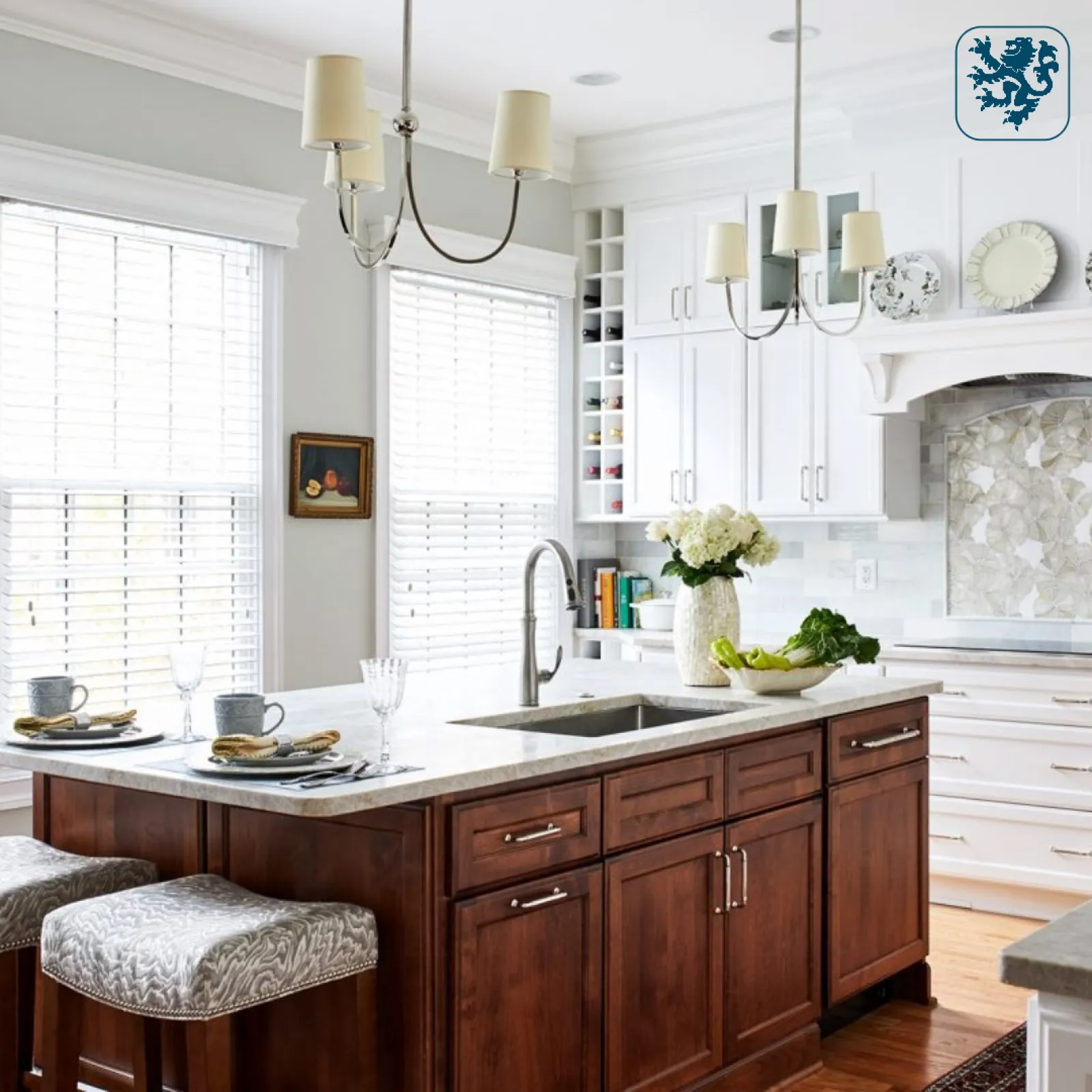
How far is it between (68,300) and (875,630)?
3.30 m

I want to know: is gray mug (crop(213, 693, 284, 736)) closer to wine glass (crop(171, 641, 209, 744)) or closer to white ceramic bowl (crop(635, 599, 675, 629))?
wine glass (crop(171, 641, 209, 744))

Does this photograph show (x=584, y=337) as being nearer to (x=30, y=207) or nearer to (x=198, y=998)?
(x=30, y=207)

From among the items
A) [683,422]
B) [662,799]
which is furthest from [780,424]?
[662,799]

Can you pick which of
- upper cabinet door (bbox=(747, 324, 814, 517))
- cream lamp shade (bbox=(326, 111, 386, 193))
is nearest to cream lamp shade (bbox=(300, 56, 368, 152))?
cream lamp shade (bbox=(326, 111, 386, 193))

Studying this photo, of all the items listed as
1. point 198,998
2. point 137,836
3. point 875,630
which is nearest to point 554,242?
point 875,630

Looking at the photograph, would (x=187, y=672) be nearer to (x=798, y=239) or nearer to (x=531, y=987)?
(x=531, y=987)

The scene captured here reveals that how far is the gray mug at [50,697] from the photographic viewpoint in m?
3.21

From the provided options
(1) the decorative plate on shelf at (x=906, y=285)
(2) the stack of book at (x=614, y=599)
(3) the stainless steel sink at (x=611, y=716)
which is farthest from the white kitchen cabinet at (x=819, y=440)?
(3) the stainless steel sink at (x=611, y=716)

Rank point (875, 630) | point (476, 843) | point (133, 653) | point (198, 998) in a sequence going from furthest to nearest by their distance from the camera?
point (875, 630) < point (133, 653) < point (476, 843) < point (198, 998)

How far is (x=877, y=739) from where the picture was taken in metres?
3.88

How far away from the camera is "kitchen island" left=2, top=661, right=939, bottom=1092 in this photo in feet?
8.56

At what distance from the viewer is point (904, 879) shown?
402cm

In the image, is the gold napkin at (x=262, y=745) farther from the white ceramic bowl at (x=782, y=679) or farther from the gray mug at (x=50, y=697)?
the white ceramic bowl at (x=782, y=679)

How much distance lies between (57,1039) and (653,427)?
401cm
